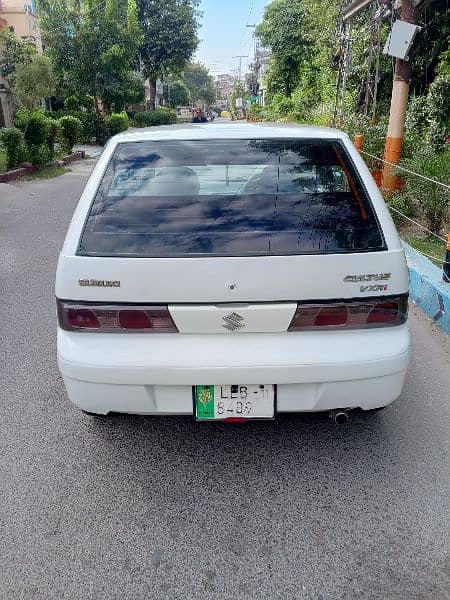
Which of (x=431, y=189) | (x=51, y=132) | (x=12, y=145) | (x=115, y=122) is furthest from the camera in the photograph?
(x=115, y=122)

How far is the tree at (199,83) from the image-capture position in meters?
99.4

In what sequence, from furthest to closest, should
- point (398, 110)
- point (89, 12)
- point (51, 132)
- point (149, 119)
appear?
point (149, 119)
point (89, 12)
point (51, 132)
point (398, 110)

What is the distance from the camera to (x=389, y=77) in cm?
1372

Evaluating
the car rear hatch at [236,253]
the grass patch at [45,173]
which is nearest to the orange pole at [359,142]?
the car rear hatch at [236,253]

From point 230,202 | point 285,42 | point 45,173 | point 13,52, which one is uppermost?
point 285,42

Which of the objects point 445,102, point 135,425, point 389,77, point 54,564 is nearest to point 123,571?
point 54,564

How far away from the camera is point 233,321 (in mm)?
2508

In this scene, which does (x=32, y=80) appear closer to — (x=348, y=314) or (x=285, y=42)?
(x=285, y=42)

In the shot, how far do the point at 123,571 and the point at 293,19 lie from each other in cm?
3434

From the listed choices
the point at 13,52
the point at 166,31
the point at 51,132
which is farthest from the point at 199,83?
the point at 51,132

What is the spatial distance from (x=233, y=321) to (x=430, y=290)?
10.3 feet

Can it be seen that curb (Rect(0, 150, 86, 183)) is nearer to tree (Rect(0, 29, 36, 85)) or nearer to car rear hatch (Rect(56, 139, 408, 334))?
tree (Rect(0, 29, 36, 85))

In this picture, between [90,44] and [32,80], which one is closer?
[32,80]

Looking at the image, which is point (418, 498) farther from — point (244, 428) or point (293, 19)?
point (293, 19)
